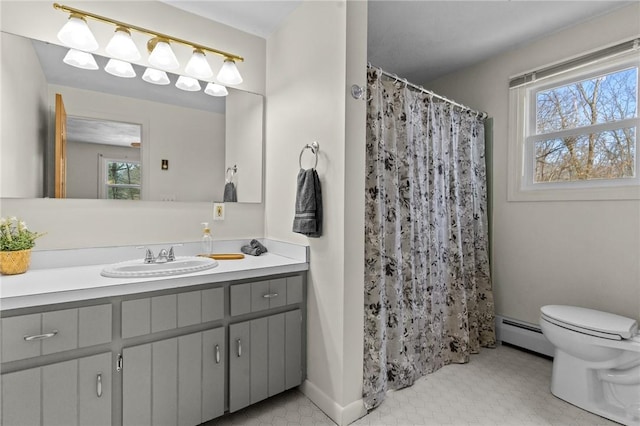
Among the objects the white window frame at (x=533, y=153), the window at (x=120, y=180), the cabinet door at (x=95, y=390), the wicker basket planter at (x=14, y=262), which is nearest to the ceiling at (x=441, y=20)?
the white window frame at (x=533, y=153)

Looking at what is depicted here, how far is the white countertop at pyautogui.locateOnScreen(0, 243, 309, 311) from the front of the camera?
46.6 inches

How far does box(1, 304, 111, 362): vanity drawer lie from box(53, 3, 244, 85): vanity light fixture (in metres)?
1.37

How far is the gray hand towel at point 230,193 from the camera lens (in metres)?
2.20

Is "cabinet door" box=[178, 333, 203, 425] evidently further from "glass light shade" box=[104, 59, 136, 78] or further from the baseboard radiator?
the baseboard radiator

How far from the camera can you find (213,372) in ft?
5.18

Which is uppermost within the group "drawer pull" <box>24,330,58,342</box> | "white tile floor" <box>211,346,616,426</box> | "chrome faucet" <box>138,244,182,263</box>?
"chrome faucet" <box>138,244,182,263</box>

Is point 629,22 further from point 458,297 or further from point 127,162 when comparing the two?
point 127,162

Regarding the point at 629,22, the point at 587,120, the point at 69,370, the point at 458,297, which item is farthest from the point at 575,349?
the point at 69,370

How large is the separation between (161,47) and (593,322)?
297cm

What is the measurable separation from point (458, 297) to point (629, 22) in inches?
83.7

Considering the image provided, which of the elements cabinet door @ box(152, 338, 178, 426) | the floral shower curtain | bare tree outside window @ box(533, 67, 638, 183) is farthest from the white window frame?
cabinet door @ box(152, 338, 178, 426)

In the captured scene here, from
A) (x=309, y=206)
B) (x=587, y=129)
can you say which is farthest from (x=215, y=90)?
(x=587, y=129)

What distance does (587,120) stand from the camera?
2322mm

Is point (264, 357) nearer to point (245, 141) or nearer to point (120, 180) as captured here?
point (120, 180)
